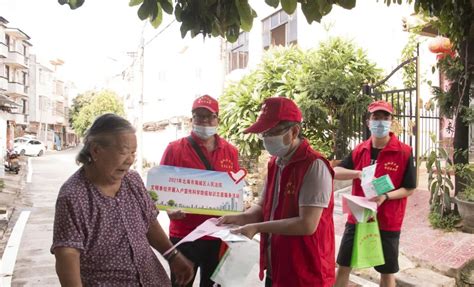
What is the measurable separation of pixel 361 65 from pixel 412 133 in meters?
2.02

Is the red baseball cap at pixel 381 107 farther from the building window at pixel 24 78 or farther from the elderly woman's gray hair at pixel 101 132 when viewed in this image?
the building window at pixel 24 78

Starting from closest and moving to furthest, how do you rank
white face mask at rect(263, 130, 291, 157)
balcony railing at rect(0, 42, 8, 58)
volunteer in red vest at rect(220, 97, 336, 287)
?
volunteer in red vest at rect(220, 97, 336, 287), white face mask at rect(263, 130, 291, 157), balcony railing at rect(0, 42, 8, 58)

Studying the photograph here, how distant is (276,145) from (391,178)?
59.4 inches

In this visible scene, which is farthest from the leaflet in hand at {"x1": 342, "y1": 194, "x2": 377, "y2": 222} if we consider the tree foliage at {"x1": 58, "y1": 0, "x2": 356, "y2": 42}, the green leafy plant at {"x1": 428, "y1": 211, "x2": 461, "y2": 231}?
the green leafy plant at {"x1": 428, "y1": 211, "x2": 461, "y2": 231}

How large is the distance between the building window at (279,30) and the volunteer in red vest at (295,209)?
11.4 m

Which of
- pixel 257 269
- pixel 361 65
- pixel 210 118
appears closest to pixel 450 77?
pixel 361 65

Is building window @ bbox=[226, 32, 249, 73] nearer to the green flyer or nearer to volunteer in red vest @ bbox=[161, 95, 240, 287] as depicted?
volunteer in red vest @ bbox=[161, 95, 240, 287]

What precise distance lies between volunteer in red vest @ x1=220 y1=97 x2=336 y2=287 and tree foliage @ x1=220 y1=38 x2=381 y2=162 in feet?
20.7

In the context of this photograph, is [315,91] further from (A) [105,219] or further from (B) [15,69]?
(B) [15,69]

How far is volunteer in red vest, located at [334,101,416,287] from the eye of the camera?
3.32m

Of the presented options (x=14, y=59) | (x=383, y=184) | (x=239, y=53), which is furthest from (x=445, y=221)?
(x=14, y=59)

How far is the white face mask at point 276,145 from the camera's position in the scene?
7.37 feet

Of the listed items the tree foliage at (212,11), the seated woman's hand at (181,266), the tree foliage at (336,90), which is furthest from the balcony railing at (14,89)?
the seated woman's hand at (181,266)

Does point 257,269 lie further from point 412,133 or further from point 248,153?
point 248,153
